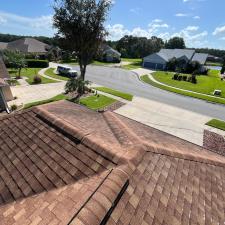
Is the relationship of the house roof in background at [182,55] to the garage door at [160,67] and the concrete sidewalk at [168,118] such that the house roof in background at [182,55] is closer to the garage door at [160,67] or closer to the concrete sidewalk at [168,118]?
the garage door at [160,67]

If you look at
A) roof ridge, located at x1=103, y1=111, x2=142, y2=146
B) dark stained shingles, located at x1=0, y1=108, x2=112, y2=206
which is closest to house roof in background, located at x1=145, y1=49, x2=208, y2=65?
roof ridge, located at x1=103, y1=111, x2=142, y2=146

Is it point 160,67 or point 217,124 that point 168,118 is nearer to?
point 217,124

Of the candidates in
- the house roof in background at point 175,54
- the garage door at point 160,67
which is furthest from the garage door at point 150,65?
the house roof in background at point 175,54

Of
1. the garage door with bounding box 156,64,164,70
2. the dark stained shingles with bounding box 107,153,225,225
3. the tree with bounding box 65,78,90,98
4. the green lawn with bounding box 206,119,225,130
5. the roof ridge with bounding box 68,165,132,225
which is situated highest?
the roof ridge with bounding box 68,165,132,225

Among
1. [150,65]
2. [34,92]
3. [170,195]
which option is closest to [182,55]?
[150,65]

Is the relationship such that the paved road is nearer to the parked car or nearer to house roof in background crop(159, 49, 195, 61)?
the parked car

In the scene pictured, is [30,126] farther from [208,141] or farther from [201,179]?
[208,141]

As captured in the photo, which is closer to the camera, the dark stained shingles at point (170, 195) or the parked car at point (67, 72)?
the dark stained shingles at point (170, 195)
